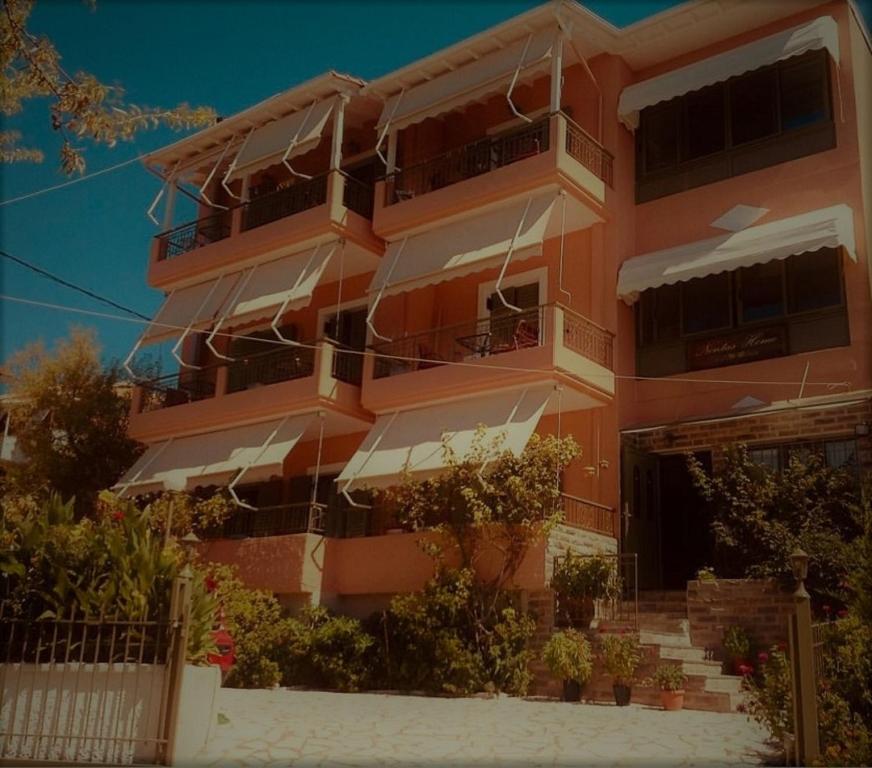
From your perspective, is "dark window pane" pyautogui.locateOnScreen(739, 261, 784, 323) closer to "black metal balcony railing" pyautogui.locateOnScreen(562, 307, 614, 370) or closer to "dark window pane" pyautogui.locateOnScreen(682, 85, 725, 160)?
"black metal balcony railing" pyautogui.locateOnScreen(562, 307, 614, 370)

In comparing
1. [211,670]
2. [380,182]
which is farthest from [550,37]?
[211,670]

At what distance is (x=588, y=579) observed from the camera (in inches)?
605

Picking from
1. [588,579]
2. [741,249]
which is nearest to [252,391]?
[588,579]

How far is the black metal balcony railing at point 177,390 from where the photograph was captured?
23516 millimetres

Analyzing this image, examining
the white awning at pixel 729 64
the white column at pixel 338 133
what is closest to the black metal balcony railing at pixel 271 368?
the white column at pixel 338 133

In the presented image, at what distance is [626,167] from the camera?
20078mm

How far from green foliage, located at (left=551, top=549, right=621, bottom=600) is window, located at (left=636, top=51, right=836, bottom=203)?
26.6 ft

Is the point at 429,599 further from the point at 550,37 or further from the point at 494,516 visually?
the point at 550,37

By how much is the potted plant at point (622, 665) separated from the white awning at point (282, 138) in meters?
13.2

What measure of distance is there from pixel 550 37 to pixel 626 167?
3.14m

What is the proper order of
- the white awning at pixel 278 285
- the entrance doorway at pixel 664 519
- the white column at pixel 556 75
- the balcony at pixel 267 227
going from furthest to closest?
the balcony at pixel 267 227 < the white awning at pixel 278 285 < the white column at pixel 556 75 < the entrance doorway at pixel 664 519

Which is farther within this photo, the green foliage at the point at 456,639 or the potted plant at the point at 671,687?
the green foliage at the point at 456,639

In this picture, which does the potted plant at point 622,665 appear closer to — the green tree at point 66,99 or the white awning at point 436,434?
the white awning at point 436,434

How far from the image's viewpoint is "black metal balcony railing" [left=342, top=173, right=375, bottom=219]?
72.3ft
